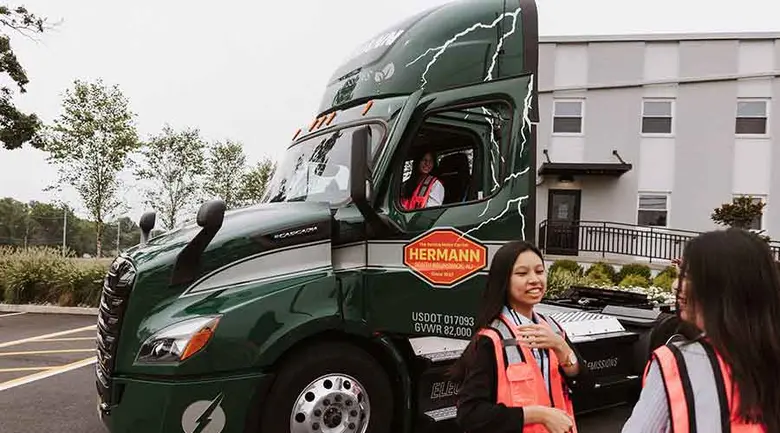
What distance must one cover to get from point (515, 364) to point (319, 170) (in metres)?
2.75

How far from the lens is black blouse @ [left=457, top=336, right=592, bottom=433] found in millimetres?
1920

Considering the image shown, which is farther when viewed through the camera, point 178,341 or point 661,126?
point 661,126

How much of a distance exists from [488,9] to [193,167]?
1839 cm

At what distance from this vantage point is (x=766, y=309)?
53.9 inches

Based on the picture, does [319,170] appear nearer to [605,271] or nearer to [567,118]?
[605,271]

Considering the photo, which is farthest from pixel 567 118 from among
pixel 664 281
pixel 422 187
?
pixel 422 187

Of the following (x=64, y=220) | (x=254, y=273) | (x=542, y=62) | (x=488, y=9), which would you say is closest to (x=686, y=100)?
(x=542, y=62)

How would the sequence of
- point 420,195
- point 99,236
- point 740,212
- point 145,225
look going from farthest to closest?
point 99,236, point 740,212, point 145,225, point 420,195

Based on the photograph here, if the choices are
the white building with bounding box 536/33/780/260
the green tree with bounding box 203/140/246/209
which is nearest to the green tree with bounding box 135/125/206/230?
the green tree with bounding box 203/140/246/209

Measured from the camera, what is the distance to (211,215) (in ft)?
11.7

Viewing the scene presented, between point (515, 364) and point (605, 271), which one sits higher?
point (515, 364)

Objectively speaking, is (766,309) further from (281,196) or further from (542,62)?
(542,62)

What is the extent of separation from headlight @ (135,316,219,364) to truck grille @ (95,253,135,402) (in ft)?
0.88

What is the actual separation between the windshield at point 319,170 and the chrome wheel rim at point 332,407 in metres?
1.27
